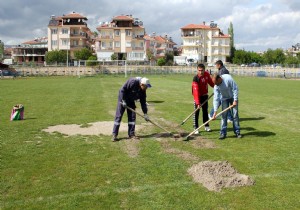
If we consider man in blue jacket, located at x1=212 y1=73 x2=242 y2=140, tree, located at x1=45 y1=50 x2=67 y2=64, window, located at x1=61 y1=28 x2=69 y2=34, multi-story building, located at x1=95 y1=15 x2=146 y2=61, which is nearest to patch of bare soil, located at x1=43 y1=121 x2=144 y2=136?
man in blue jacket, located at x1=212 y1=73 x2=242 y2=140

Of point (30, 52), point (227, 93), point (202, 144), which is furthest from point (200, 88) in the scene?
point (30, 52)

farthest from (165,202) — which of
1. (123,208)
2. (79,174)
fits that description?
(79,174)

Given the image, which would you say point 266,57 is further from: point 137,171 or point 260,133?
point 137,171

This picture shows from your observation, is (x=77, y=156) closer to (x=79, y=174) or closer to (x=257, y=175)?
(x=79, y=174)

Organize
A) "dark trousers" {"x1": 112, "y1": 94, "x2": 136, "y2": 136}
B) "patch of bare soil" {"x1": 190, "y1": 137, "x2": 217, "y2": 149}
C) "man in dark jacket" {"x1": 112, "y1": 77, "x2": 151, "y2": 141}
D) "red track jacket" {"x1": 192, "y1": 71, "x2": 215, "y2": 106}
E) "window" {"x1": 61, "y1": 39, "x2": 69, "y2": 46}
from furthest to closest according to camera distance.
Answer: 1. "window" {"x1": 61, "y1": 39, "x2": 69, "y2": 46}
2. "red track jacket" {"x1": 192, "y1": 71, "x2": 215, "y2": 106}
3. "dark trousers" {"x1": 112, "y1": 94, "x2": 136, "y2": 136}
4. "man in dark jacket" {"x1": 112, "y1": 77, "x2": 151, "y2": 141}
5. "patch of bare soil" {"x1": 190, "y1": 137, "x2": 217, "y2": 149}

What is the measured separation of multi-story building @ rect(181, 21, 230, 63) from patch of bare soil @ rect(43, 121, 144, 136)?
98273 millimetres

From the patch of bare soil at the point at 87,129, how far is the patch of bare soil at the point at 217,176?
4.75m

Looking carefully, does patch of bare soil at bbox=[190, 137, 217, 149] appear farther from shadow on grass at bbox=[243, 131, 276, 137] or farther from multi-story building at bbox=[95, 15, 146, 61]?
multi-story building at bbox=[95, 15, 146, 61]

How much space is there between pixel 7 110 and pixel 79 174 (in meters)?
11.1

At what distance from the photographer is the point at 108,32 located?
299 ft

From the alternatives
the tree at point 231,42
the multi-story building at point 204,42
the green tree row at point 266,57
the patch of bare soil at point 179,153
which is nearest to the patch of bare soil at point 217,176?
the patch of bare soil at point 179,153

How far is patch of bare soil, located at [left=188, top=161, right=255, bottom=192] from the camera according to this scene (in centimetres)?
659

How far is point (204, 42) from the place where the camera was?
110 metres

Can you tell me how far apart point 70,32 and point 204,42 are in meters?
41.2
